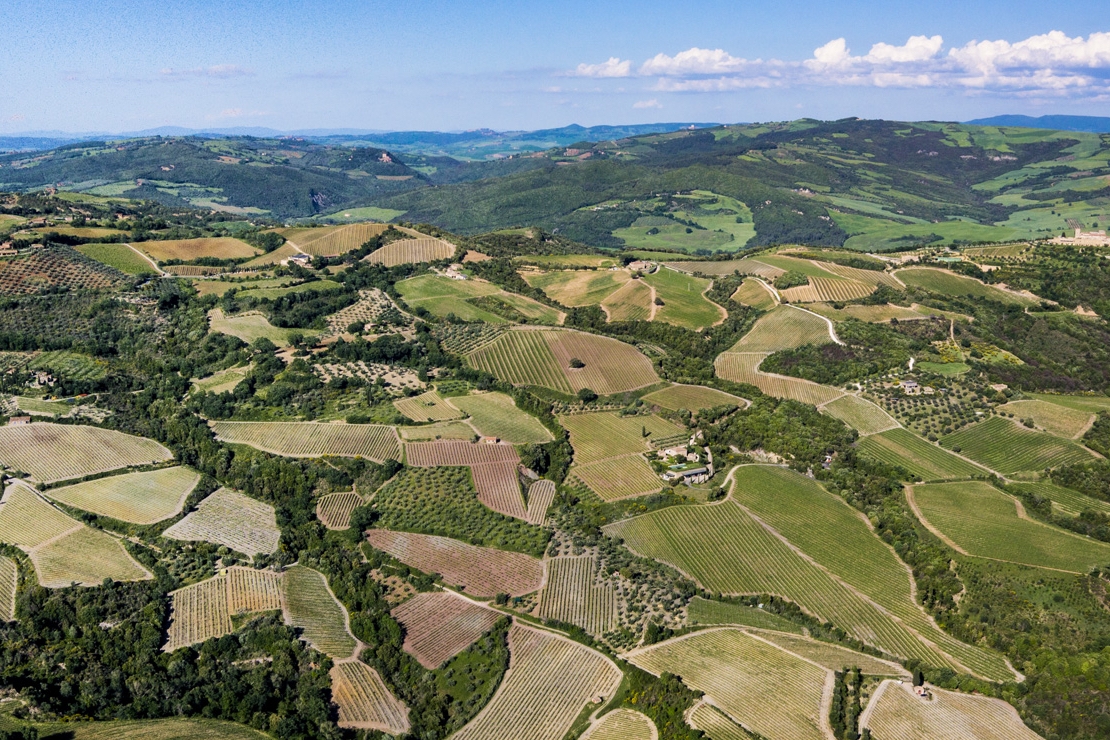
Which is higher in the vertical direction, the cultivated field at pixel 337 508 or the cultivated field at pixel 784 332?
the cultivated field at pixel 784 332

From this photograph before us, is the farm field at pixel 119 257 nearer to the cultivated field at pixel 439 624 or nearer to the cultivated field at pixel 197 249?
the cultivated field at pixel 197 249

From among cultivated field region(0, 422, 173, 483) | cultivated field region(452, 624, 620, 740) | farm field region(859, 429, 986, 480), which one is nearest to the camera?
cultivated field region(452, 624, 620, 740)

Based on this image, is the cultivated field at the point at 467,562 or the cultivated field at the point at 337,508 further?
the cultivated field at the point at 337,508

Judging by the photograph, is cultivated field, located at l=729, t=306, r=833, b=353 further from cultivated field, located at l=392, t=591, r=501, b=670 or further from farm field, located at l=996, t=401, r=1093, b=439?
cultivated field, located at l=392, t=591, r=501, b=670

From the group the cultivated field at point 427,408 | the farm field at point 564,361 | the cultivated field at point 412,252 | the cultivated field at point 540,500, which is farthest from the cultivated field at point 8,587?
the cultivated field at point 412,252

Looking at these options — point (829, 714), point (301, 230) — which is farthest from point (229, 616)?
point (301, 230)

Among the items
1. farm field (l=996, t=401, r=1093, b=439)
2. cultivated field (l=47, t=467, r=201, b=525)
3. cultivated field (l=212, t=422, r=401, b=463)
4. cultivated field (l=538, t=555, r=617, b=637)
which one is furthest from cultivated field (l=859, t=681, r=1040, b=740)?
cultivated field (l=47, t=467, r=201, b=525)

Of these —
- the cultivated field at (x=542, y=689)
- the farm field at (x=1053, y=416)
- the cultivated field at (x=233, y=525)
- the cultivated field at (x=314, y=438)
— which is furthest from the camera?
the farm field at (x=1053, y=416)

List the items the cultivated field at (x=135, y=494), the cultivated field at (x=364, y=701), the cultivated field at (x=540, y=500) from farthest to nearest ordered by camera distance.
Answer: the cultivated field at (x=135, y=494), the cultivated field at (x=540, y=500), the cultivated field at (x=364, y=701)
